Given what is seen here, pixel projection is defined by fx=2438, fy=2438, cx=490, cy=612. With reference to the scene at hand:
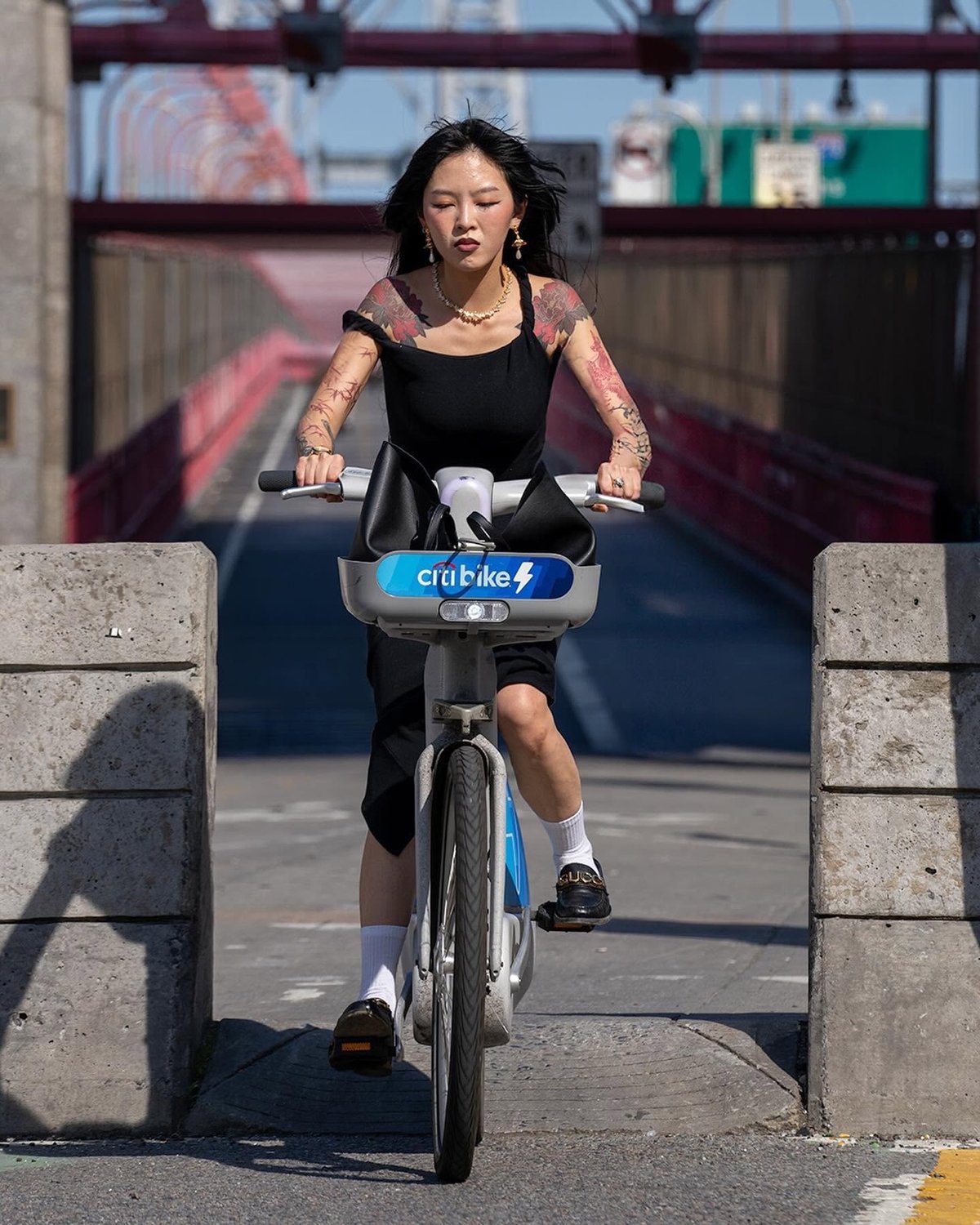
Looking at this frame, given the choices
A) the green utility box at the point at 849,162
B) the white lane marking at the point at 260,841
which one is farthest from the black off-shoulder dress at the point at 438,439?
the green utility box at the point at 849,162

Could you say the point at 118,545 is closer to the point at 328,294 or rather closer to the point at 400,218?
the point at 400,218

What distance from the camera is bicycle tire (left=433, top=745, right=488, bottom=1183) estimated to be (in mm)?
4473

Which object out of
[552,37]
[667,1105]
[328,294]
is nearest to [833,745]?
[667,1105]

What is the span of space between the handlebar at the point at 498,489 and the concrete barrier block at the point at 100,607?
1.73ft

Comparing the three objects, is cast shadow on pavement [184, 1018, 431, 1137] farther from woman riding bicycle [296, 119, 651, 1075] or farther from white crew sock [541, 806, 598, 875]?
white crew sock [541, 806, 598, 875]

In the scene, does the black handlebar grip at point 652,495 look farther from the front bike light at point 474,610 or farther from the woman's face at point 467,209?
the woman's face at point 467,209

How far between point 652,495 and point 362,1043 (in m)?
1.23

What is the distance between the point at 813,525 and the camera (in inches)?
898

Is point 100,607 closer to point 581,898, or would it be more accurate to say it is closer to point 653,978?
point 581,898

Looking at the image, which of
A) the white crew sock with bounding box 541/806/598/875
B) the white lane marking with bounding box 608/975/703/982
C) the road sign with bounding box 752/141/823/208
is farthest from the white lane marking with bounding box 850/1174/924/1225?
the road sign with bounding box 752/141/823/208

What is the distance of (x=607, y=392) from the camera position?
5.15 meters

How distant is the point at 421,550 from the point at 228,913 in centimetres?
464

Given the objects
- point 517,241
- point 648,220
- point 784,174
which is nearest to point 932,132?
point 648,220

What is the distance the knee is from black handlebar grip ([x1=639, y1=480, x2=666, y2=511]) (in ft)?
1.47
